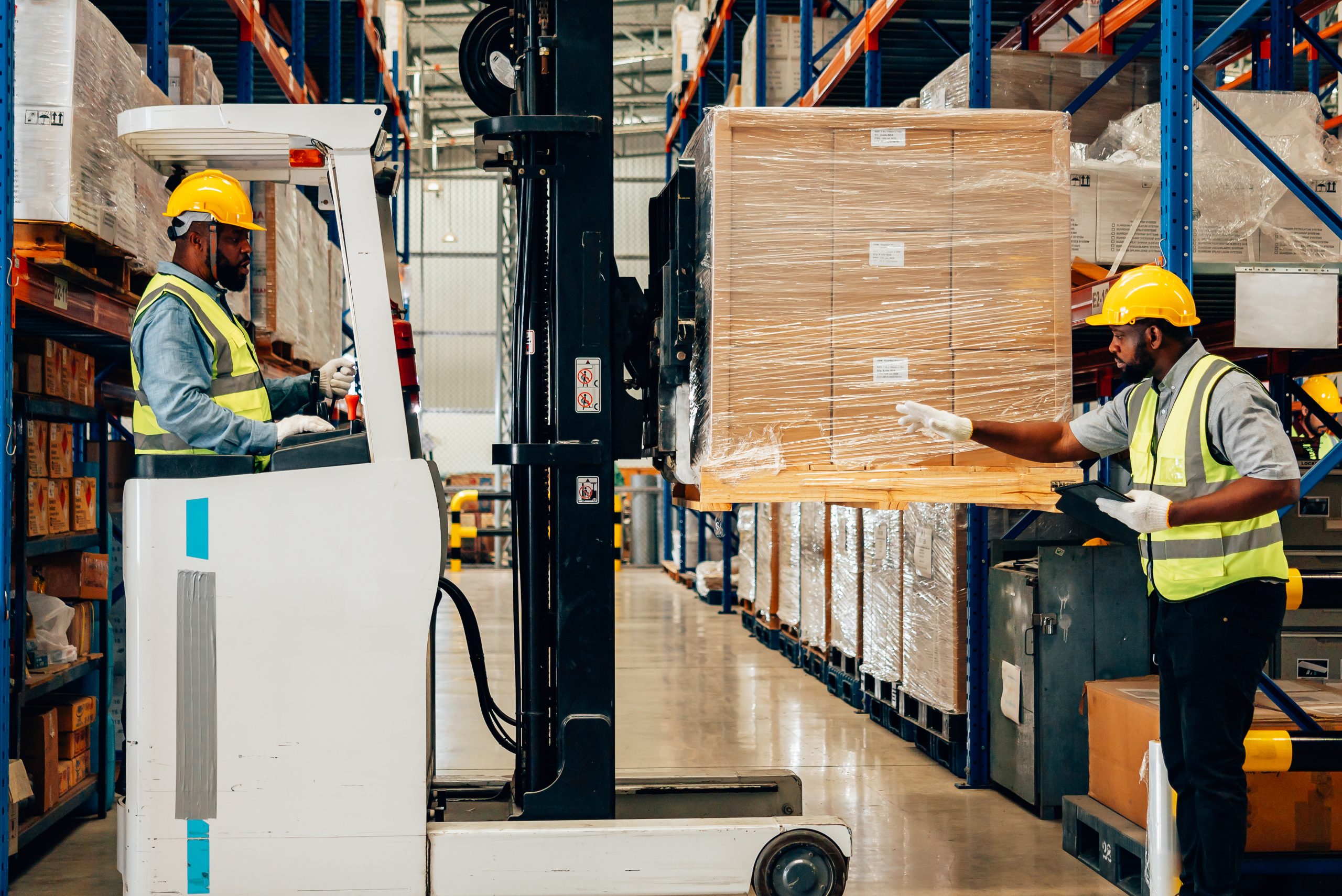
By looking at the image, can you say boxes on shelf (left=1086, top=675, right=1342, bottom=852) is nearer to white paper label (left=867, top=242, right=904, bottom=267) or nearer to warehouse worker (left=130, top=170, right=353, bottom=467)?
white paper label (left=867, top=242, right=904, bottom=267)

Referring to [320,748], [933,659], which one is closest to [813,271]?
[320,748]

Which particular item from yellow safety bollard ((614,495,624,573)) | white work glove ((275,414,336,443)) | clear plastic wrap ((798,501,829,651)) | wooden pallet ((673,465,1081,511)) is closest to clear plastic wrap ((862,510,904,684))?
clear plastic wrap ((798,501,829,651))

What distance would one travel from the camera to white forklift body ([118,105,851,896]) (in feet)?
9.27

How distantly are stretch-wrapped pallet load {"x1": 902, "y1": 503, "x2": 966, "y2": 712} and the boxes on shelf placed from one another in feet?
4.71

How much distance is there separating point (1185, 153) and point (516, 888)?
3.15m

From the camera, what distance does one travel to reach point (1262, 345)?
12.5 ft

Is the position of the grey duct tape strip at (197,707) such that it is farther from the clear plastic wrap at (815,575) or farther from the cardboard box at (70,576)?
the clear plastic wrap at (815,575)

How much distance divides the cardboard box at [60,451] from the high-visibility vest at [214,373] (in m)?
1.87

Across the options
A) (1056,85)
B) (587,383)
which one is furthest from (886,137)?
(1056,85)

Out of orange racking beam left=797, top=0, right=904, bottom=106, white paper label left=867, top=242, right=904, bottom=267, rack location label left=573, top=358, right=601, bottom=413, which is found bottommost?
rack location label left=573, top=358, right=601, bottom=413

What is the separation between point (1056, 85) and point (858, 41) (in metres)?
1.66

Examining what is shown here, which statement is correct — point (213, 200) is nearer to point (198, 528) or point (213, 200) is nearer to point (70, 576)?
point (198, 528)

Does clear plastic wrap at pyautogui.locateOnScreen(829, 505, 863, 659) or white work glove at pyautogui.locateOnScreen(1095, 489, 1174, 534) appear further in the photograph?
clear plastic wrap at pyautogui.locateOnScreen(829, 505, 863, 659)

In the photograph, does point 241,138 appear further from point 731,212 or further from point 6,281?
point 731,212
